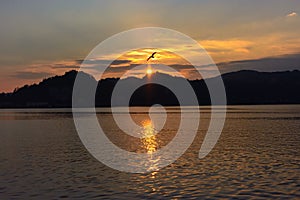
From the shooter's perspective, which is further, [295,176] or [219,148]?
[219,148]

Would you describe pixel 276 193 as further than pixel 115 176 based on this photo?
No

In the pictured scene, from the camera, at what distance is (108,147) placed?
2347 inches

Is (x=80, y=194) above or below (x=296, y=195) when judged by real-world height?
above

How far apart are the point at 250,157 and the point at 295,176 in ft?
41.8

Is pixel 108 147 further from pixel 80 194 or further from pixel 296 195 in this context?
pixel 296 195

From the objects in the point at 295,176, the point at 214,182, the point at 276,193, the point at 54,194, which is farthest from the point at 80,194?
the point at 295,176

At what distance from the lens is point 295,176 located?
33.6 m

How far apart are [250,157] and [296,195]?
770 inches

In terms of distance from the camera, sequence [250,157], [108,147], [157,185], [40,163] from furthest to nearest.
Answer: [108,147] < [250,157] < [40,163] < [157,185]

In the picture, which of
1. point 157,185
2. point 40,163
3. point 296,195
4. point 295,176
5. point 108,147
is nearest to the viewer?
point 296,195

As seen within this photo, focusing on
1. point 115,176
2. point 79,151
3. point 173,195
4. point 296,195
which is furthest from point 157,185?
point 79,151

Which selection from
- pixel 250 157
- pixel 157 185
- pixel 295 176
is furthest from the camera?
pixel 250 157

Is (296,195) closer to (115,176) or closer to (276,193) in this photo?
(276,193)

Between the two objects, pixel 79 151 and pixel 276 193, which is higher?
pixel 79 151
